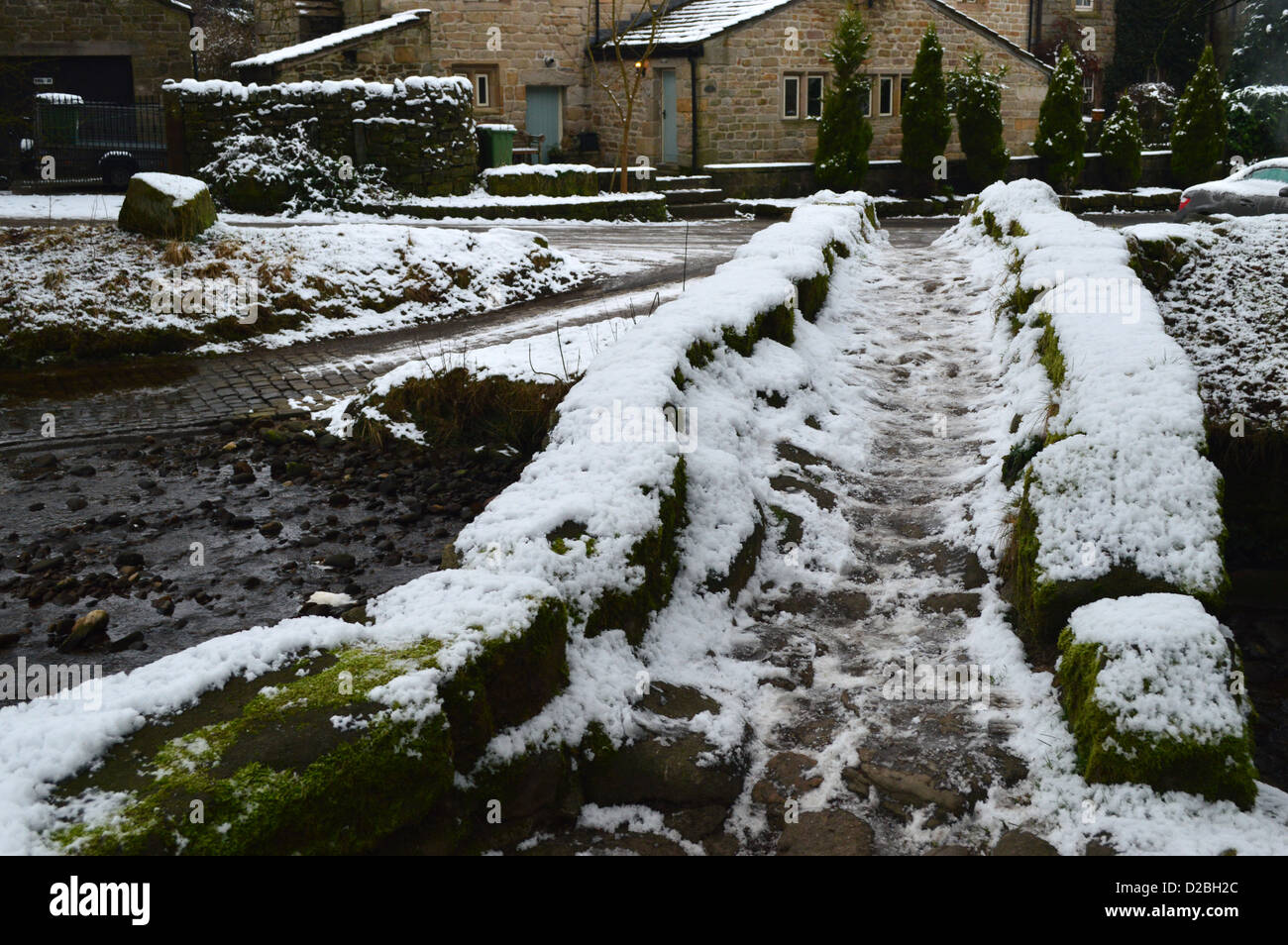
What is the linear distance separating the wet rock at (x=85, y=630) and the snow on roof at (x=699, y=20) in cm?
2056

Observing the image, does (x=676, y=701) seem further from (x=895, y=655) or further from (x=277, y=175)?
(x=277, y=175)

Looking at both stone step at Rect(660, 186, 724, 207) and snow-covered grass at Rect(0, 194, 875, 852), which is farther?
stone step at Rect(660, 186, 724, 207)

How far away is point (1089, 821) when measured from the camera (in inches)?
126

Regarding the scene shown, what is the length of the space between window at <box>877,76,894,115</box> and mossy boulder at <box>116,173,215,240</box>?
1936 centimetres

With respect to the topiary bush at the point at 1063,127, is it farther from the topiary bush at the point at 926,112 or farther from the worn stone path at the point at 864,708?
the worn stone path at the point at 864,708

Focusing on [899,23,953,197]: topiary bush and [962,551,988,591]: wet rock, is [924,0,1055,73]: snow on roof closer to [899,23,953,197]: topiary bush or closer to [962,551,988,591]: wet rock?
[899,23,953,197]: topiary bush

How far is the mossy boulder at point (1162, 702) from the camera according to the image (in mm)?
3236

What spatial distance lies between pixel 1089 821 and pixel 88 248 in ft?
33.8

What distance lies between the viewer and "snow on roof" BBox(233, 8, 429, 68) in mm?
20000

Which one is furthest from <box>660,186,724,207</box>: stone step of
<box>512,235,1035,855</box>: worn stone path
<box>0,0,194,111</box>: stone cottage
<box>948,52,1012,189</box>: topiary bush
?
<box>512,235,1035,855</box>: worn stone path

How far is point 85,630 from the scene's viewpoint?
495 centimetres

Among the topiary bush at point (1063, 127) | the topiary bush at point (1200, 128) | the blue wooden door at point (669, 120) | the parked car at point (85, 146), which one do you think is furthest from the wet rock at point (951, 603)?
the topiary bush at point (1200, 128)
